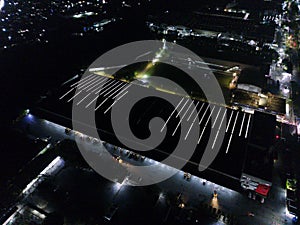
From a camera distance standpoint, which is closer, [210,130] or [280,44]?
[210,130]

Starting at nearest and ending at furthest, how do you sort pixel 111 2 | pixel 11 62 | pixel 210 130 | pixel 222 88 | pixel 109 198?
pixel 109 198, pixel 210 130, pixel 222 88, pixel 11 62, pixel 111 2

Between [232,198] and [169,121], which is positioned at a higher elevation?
[169,121]

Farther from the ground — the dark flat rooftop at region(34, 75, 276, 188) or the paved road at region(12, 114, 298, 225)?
the dark flat rooftop at region(34, 75, 276, 188)

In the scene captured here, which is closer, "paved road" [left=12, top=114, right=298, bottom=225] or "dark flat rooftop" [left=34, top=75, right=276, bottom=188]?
"paved road" [left=12, top=114, right=298, bottom=225]

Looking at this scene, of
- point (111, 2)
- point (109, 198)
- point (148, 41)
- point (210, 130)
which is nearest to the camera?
point (109, 198)

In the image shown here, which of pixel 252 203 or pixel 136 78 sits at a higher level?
pixel 136 78

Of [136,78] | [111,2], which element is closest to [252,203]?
[136,78]

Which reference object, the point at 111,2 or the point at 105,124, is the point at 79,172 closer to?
the point at 105,124

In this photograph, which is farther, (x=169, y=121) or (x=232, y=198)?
(x=169, y=121)

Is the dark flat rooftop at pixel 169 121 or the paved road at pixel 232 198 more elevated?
the dark flat rooftop at pixel 169 121

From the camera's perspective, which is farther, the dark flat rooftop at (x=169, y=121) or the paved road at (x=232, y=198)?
the dark flat rooftop at (x=169, y=121)

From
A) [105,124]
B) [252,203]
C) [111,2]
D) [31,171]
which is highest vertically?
[111,2]
